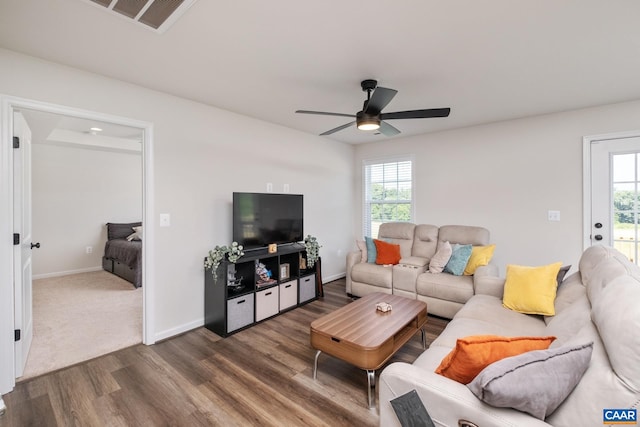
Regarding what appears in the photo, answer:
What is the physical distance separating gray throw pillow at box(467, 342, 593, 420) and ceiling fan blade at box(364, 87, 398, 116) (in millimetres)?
1825

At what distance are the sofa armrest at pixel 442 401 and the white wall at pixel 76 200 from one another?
6.59m

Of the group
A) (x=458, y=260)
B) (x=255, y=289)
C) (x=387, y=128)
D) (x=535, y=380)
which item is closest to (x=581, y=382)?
(x=535, y=380)

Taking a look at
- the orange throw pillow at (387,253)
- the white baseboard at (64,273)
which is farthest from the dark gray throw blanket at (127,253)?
the orange throw pillow at (387,253)

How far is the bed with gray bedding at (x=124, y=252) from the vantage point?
474cm

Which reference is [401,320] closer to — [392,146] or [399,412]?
[399,412]

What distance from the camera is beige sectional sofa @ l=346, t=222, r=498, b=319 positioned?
3.29 meters

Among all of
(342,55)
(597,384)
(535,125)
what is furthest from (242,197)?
(535,125)

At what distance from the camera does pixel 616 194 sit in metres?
3.35

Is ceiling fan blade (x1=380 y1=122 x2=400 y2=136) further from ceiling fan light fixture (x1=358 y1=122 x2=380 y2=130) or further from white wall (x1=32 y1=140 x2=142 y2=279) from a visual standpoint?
white wall (x1=32 y1=140 x2=142 y2=279)

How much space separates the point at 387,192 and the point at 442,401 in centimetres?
429

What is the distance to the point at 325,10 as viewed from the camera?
1739mm

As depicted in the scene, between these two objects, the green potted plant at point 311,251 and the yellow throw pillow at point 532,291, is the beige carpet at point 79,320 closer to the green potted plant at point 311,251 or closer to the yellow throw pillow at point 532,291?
the green potted plant at point 311,251

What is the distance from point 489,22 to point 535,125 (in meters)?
2.59

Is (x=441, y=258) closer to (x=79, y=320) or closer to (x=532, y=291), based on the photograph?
(x=532, y=291)
